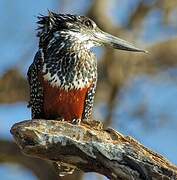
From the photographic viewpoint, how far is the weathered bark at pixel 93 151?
4.28m

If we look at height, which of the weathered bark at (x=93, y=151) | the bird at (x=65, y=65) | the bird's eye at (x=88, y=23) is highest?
the bird's eye at (x=88, y=23)

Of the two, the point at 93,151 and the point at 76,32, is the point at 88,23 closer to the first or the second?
the point at 76,32

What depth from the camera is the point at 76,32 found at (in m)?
5.54

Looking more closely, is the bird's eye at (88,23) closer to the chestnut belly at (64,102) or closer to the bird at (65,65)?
the bird at (65,65)

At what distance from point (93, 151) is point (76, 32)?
1397 mm

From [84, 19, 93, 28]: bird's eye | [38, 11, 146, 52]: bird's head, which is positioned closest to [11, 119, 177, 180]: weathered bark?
[38, 11, 146, 52]: bird's head

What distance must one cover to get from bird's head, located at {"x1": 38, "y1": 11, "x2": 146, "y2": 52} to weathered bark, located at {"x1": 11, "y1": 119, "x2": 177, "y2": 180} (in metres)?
1.15

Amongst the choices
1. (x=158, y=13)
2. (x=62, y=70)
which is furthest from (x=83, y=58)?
(x=158, y=13)

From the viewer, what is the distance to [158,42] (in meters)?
10.4

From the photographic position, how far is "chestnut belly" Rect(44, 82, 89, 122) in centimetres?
544

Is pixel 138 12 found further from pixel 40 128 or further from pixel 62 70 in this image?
pixel 40 128

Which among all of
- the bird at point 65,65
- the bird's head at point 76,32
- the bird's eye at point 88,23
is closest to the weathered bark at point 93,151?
the bird at point 65,65

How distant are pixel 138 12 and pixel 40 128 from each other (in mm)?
5626

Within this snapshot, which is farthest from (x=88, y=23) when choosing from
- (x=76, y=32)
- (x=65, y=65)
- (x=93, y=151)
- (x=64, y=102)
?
(x=93, y=151)
